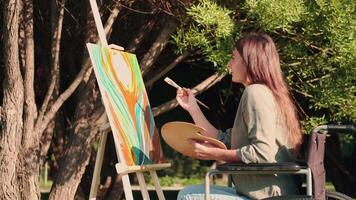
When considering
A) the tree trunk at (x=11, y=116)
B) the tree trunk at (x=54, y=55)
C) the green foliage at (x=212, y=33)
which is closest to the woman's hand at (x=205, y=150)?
the green foliage at (x=212, y=33)

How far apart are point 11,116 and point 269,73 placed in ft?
11.0

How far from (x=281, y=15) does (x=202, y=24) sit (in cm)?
61

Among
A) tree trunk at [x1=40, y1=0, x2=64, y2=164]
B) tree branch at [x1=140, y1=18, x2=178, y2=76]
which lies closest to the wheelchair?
tree branch at [x1=140, y1=18, x2=178, y2=76]

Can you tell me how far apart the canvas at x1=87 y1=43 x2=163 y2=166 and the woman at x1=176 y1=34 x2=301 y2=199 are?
1.98 feet

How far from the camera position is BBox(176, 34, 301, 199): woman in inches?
161

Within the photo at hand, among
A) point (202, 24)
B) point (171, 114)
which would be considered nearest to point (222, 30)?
point (202, 24)

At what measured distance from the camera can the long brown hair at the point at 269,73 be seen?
4.20 m

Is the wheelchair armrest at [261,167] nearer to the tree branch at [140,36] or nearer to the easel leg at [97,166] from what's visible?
the easel leg at [97,166]

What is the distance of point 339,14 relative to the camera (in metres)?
6.30

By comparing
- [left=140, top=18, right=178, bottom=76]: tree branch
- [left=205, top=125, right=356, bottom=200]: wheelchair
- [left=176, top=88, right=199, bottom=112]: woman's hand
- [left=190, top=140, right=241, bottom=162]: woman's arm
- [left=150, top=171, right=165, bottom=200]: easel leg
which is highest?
[left=140, top=18, right=178, bottom=76]: tree branch

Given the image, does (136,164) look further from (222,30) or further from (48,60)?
(48,60)

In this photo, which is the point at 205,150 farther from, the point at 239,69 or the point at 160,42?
the point at 160,42

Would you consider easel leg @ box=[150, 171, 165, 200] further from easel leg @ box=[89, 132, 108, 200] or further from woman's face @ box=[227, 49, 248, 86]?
woman's face @ box=[227, 49, 248, 86]

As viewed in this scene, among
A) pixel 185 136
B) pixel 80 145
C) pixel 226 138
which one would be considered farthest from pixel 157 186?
pixel 80 145
